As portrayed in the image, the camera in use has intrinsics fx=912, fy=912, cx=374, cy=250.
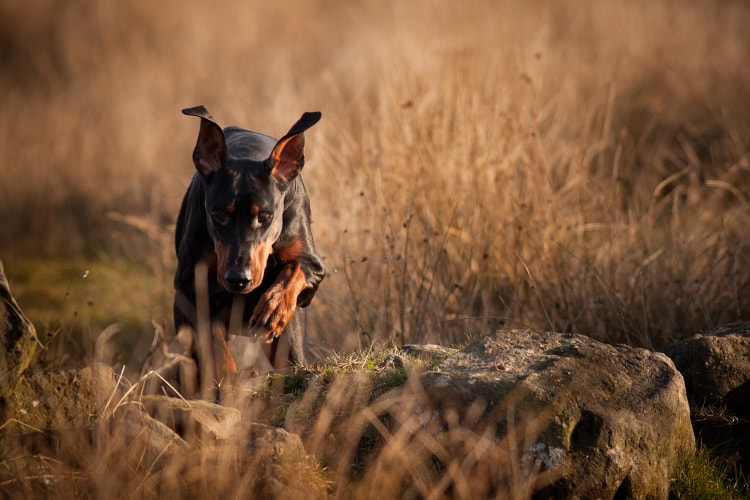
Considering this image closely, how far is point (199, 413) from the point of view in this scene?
3.39 m

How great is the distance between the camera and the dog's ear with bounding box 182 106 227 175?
4188 mm

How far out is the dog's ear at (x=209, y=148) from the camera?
13.7ft

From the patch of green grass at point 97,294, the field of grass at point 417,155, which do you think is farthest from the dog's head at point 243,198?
the patch of green grass at point 97,294

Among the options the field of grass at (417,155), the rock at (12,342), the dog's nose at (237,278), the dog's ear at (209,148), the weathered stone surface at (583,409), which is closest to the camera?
the weathered stone surface at (583,409)

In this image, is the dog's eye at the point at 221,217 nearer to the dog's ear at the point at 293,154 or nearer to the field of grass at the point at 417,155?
the dog's ear at the point at 293,154

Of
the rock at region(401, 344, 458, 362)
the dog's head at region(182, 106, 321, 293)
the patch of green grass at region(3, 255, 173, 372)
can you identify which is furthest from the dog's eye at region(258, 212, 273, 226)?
the patch of green grass at region(3, 255, 173, 372)

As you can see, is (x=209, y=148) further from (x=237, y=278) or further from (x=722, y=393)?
(x=722, y=393)

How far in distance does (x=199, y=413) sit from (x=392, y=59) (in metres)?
5.11

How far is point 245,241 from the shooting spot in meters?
3.99

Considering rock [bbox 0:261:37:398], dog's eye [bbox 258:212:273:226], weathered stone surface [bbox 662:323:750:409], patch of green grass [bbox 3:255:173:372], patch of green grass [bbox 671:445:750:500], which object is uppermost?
dog's eye [bbox 258:212:273:226]

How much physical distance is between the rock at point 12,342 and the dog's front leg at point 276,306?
3.18 ft

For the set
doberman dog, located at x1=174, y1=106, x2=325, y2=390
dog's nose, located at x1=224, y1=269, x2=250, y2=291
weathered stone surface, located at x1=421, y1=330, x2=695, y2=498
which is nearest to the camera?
weathered stone surface, located at x1=421, y1=330, x2=695, y2=498

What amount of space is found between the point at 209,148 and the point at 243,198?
344 mm

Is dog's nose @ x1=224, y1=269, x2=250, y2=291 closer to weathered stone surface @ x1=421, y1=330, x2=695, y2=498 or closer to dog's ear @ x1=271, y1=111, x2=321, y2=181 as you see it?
dog's ear @ x1=271, y1=111, x2=321, y2=181
